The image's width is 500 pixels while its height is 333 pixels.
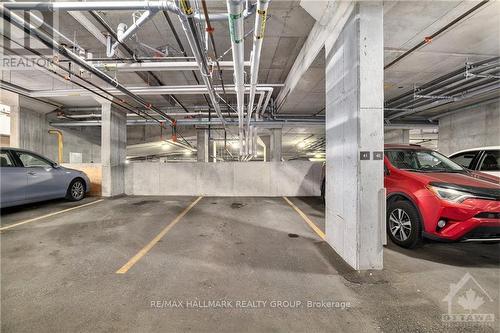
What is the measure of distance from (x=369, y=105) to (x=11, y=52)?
7285mm

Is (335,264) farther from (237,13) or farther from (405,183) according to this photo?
(237,13)

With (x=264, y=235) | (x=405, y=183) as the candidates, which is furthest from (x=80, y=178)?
(x=405, y=183)

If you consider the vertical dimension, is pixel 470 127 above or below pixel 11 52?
below

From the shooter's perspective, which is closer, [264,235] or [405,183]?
[405,183]

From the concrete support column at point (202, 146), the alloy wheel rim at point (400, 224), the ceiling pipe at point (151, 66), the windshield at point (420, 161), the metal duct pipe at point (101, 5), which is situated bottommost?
the alloy wheel rim at point (400, 224)

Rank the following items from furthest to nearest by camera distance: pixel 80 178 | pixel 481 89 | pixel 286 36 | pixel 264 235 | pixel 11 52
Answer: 1. pixel 80 178
2. pixel 481 89
3. pixel 11 52
4. pixel 286 36
5. pixel 264 235

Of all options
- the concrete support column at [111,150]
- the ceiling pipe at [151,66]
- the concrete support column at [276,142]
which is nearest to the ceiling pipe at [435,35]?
the ceiling pipe at [151,66]

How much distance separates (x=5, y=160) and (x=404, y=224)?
8405mm

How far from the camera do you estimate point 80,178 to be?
655 cm

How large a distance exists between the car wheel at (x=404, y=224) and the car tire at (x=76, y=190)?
8310 mm

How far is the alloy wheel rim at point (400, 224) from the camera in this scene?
3.06 m

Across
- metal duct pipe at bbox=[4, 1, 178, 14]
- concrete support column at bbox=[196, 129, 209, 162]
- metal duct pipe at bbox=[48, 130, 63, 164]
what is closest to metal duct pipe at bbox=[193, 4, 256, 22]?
metal duct pipe at bbox=[4, 1, 178, 14]

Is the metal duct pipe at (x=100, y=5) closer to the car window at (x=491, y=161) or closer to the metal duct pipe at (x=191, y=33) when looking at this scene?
the metal duct pipe at (x=191, y=33)

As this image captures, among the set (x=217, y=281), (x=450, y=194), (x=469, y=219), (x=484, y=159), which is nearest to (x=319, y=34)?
(x=450, y=194)
